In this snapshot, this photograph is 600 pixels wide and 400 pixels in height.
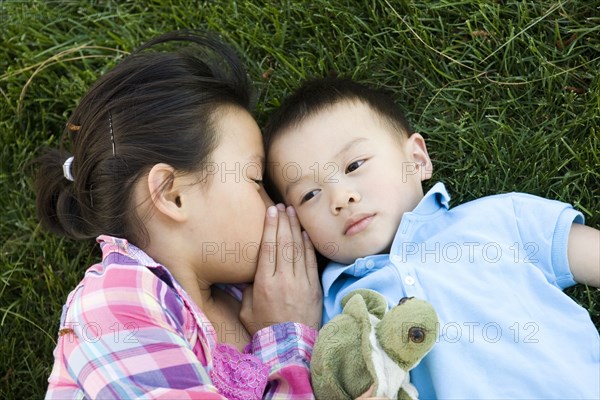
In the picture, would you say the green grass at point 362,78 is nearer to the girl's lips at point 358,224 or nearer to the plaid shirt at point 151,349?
the girl's lips at point 358,224

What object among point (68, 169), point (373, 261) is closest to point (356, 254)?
point (373, 261)

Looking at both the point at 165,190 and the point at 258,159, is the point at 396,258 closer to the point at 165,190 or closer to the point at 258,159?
the point at 258,159

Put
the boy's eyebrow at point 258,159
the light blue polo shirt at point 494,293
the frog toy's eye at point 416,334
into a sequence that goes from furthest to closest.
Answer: the boy's eyebrow at point 258,159 < the light blue polo shirt at point 494,293 < the frog toy's eye at point 416,334

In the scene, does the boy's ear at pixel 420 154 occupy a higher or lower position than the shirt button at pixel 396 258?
higher

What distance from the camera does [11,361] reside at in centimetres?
267

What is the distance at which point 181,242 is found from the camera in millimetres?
2145

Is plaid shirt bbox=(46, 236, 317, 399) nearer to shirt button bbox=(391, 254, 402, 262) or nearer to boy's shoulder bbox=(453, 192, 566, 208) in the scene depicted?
shirt button bbox=(391, 254, 402, 262)

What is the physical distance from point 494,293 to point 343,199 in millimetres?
520

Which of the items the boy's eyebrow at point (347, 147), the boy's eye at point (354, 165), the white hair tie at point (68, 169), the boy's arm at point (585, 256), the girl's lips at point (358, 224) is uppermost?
the boy's eyebrow at point (347, 147)

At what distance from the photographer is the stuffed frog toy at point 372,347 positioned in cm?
181

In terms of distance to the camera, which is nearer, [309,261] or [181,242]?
[181,242]

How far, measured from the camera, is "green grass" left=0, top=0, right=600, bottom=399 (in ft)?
8.04

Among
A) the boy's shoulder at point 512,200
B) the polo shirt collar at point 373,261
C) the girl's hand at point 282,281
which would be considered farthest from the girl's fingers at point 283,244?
the boy's shoulder at point 512,200

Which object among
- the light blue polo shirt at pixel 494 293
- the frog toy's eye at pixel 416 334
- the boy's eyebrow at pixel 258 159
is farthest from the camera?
the boy's eyebrow at pixel 258 159
